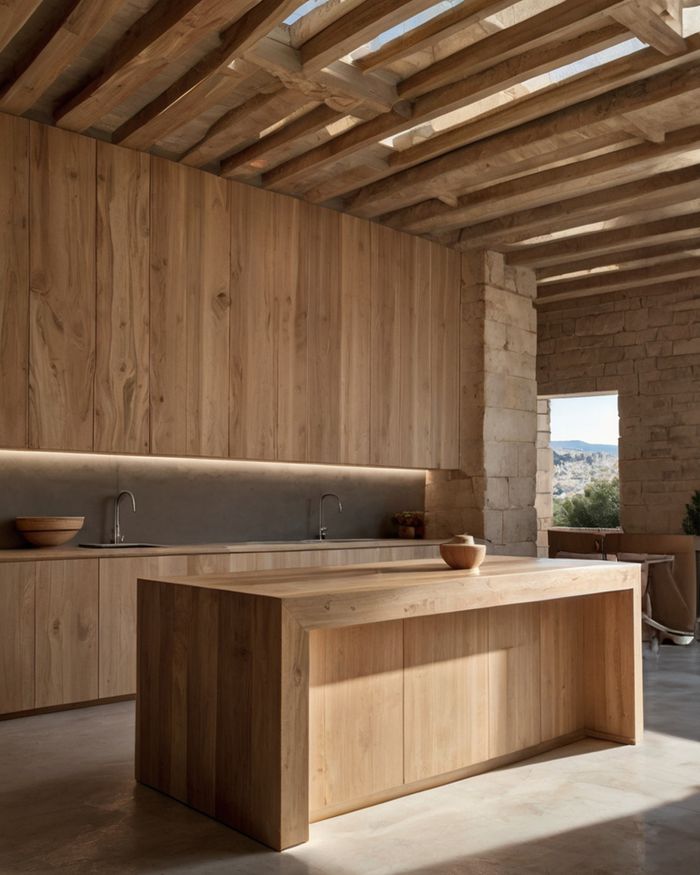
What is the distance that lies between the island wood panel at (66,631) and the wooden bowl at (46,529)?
405 mm

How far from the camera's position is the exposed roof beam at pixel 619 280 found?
7.74 meters

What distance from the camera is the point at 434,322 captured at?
22.7ft

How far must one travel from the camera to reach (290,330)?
6.02 m

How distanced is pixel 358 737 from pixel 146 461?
2994 mm

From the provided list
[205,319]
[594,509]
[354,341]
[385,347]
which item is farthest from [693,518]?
[594,509]

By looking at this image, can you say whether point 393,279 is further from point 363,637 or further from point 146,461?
point 363,637

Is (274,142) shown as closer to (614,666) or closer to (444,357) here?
(444,357)

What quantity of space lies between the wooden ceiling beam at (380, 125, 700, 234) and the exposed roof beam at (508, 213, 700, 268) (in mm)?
783

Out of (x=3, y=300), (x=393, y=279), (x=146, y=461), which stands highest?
(x=393, y=279)

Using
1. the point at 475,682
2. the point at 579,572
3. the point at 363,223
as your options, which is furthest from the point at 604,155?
the point at 475,682

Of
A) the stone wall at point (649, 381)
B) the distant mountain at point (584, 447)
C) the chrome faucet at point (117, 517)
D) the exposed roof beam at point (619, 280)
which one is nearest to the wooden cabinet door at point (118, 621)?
the chrome faucet at point (117, 517)

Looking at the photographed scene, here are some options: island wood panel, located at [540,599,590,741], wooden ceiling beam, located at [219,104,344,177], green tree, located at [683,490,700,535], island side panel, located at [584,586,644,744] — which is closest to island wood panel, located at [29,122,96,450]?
wooden ceiling beam, located at [219,104,344,177]

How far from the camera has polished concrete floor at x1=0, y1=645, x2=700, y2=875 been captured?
104 inches

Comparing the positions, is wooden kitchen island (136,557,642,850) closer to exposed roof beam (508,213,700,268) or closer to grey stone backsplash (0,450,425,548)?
grey stone backsplash (0,450,425,548)
